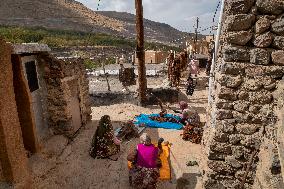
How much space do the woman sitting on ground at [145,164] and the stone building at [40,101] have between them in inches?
91.2

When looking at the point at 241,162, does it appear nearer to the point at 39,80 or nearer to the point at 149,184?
the point at 149,184

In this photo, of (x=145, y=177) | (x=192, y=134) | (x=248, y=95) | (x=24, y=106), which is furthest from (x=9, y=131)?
(x=192, y=134)

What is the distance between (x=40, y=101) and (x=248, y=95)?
22.8ft

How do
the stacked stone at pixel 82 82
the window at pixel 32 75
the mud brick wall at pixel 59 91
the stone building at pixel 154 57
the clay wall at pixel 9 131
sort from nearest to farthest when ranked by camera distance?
1. the clay wall at pixel 9 131
2. the window at pixel 32 75
3. the mud brick wall at pixel 59 91
4. the stacked stone at pixel 82 82
5. the stone building at pixel 154 57

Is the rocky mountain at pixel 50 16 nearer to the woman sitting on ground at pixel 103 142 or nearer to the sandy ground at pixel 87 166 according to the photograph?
the sandy ground at pixel 87 166

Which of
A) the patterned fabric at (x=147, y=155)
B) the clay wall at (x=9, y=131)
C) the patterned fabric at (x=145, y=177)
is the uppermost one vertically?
the clay wall at (x=9, y=131)

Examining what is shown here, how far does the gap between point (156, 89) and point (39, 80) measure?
6907 mm

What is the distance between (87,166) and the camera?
25.0 ft

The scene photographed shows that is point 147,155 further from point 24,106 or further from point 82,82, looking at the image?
point 82,82

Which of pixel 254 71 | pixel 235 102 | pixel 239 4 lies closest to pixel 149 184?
pixel 235 102

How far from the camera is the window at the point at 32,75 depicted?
7969 millimetres

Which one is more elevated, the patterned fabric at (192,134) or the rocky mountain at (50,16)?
the rocky mountain at (50,16)

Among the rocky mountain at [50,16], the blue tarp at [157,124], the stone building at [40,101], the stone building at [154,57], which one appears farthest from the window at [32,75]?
the rocky mountain at [50,16]

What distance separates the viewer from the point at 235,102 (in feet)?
12.3
